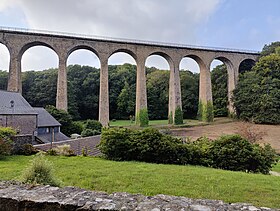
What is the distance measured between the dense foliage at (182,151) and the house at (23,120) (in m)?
7.63

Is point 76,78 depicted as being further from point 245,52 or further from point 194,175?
point 194,175

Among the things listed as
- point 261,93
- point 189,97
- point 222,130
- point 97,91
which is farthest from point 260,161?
point 97,91

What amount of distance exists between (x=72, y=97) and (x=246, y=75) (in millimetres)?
27100

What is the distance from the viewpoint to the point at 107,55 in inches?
1120

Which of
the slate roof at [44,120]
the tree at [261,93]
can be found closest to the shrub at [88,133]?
the slate roof at [44,120]

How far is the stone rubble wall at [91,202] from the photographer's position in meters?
1.98

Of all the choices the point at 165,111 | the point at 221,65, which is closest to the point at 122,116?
the point at 165,111

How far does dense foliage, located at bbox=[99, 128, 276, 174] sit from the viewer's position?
10.4 meters

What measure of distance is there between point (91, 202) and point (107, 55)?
27.4m

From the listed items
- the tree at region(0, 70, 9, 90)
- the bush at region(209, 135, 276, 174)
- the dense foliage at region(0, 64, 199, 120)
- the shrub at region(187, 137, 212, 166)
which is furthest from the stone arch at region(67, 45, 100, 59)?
the bush at region(209, 135, 276, 174)

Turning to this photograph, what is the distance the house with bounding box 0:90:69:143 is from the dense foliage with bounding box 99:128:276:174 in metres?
7.63

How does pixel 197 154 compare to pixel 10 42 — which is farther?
pixel 10 42

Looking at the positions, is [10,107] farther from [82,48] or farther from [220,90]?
[220,90]

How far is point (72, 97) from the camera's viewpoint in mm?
39844
